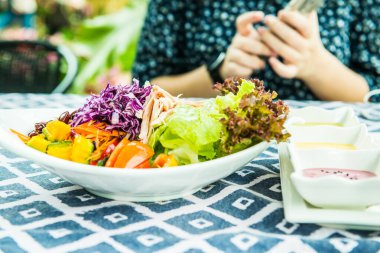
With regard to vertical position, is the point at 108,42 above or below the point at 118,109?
below

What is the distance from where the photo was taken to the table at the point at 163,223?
621 mm

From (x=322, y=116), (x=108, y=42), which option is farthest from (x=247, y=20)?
(x=108, y=42)

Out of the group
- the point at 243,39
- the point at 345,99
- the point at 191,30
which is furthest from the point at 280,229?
the point at 191,30

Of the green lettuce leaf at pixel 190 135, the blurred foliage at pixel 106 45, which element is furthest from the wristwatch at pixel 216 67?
the blurred foliage at pixel 106 45

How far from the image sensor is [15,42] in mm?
2055

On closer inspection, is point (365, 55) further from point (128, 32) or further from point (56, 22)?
point (56, 22)

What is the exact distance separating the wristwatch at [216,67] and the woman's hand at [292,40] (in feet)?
0.56

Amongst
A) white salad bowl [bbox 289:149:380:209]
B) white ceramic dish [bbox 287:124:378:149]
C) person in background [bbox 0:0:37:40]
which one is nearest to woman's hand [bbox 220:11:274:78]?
white ceramic dish [bbox 287:124:378:149]

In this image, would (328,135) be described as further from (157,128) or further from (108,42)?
(108,42)

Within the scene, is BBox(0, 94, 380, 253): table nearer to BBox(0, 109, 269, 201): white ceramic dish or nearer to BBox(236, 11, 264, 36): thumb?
BBox(0, 109, 269, 201): white ceramic dish

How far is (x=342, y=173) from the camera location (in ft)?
2.43

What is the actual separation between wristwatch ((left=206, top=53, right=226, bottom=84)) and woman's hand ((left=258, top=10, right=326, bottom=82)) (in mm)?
172

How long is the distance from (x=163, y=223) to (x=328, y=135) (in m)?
0.39

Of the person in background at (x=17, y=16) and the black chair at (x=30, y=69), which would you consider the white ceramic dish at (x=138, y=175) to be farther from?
the person in background at (x=17, y=16)
